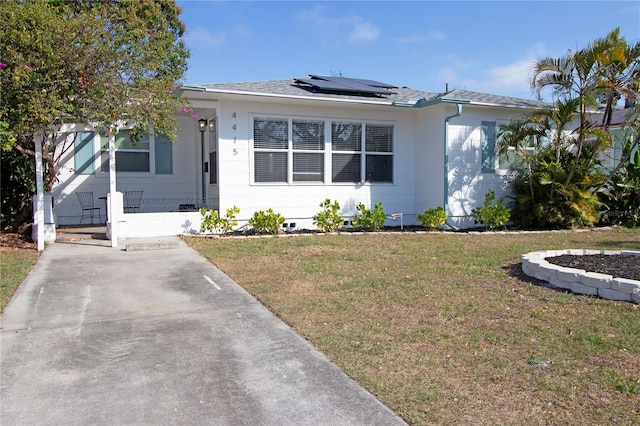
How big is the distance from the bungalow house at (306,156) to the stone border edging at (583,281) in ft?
19.7

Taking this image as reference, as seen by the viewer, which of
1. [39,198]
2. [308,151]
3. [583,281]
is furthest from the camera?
[308,151]

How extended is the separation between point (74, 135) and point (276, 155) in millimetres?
5359

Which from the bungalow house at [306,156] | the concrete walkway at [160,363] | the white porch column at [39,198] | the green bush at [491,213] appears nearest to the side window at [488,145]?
the bungalow house at [306,156]

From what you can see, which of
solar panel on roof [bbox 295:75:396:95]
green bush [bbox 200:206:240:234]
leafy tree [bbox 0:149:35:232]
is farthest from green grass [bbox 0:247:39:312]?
solar panel on roof [bbox 295:75:396:95]

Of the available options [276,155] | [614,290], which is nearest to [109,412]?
[614,290]

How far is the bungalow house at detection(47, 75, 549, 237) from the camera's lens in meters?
11.6

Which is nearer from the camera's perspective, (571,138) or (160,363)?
(160,363)

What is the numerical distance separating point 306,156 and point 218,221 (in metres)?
2.88

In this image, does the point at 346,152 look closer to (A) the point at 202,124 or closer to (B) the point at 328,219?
(B) the point at 328,219

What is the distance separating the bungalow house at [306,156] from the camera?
11602mm

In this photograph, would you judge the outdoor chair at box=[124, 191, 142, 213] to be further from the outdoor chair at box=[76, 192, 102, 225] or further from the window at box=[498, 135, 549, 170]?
the window at box=[498, 135, 549, 170]

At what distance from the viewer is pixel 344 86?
41.6 feet

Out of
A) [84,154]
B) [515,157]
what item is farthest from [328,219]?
[84,154]

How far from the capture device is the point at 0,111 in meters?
7.46
